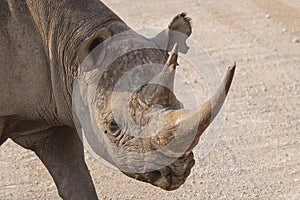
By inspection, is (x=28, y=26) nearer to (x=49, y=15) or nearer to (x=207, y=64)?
(x=49, y=15)

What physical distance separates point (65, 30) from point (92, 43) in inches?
16.0

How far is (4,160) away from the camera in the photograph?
725 cm

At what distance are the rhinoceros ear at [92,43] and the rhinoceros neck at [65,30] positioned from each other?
164 millimetres

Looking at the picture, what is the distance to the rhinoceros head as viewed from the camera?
153 inches

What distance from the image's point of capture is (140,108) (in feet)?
13.4

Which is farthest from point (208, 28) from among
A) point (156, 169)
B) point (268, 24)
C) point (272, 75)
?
point (156, 169)

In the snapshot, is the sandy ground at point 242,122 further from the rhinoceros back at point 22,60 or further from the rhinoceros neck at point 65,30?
the rhinoceros neck at point 65,30

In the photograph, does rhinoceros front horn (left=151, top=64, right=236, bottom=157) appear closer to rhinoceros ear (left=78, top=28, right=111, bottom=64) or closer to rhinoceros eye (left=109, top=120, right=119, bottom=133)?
rhinoceros eye (left=109, top=120, right=119, bottom=133)

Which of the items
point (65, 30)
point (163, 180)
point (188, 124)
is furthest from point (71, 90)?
point (188, 124)

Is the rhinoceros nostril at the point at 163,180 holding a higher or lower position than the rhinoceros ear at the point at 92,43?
lower

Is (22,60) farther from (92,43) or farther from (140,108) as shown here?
(140,108)

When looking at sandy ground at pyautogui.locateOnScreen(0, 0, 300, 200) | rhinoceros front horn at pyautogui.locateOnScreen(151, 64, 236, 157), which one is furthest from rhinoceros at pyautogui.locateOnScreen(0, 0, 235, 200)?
sandy ground at pyautogui.locateOnScreen(0, 0, 300, 200)

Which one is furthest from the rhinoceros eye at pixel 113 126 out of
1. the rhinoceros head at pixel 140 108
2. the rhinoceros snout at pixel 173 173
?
the rhinoceros snout at pixel 173 173

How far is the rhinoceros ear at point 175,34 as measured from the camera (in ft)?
15.4
